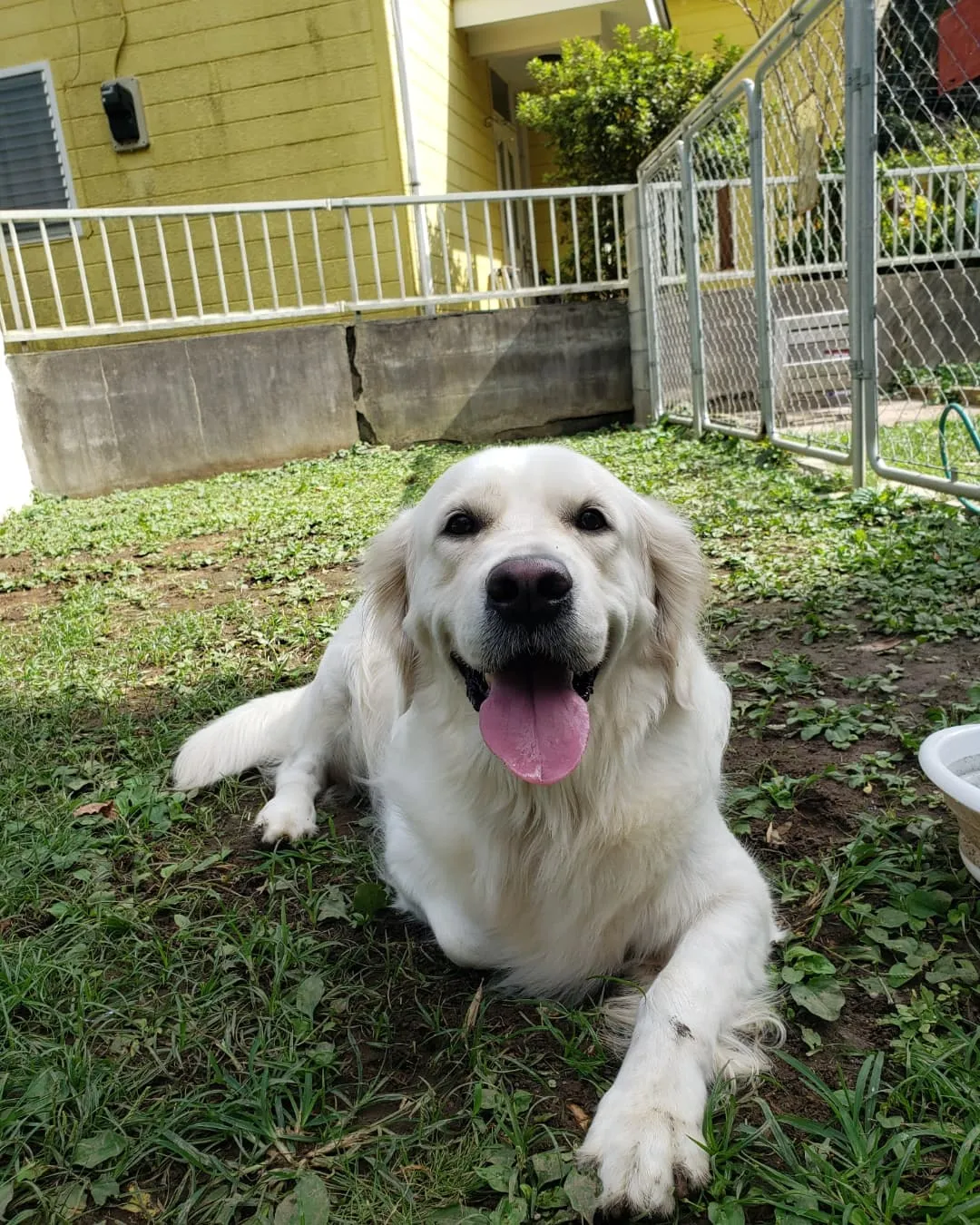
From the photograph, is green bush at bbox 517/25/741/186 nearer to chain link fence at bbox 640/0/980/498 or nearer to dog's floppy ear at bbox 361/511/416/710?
chain link fence at bbox 640/0/980/498

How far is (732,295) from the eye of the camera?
314 inches

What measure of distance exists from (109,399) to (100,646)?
15.3 ft

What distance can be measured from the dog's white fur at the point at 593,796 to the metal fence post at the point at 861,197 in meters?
3.12

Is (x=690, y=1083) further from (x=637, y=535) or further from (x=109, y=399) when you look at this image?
(x=109, y=399)

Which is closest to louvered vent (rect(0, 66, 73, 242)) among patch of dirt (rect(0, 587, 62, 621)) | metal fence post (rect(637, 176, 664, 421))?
metal fence post (rect(637, 176, 664, 421))

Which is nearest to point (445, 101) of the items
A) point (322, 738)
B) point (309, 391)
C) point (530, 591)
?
point (309, 391)

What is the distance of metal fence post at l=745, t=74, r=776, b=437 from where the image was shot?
5.69 metres

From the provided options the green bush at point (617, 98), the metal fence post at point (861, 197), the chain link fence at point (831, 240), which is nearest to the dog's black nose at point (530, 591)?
the chain link fence at point (831, 240)

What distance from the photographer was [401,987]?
1.81 meters

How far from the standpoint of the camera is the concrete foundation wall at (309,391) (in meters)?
7.94

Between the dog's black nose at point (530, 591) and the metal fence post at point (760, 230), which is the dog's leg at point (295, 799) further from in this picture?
the metal fence post at point (760, 230)

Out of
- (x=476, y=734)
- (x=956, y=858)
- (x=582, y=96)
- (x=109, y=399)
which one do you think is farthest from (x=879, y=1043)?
(x=582, y=96)

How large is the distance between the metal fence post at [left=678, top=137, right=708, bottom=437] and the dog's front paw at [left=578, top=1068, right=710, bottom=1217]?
22.5ft

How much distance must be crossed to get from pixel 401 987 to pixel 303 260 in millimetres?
9324
